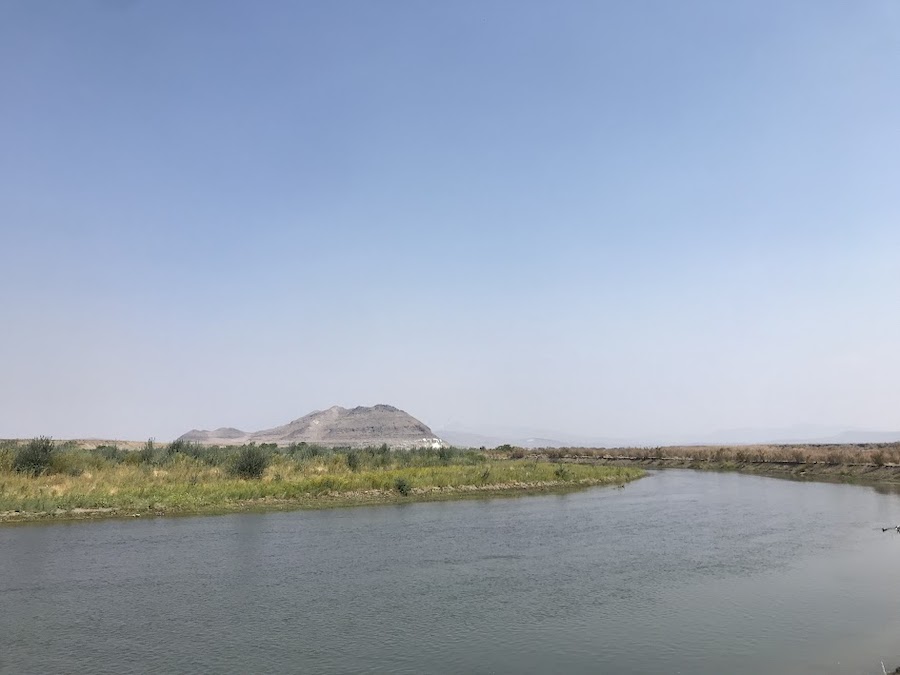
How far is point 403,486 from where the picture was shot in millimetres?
39125

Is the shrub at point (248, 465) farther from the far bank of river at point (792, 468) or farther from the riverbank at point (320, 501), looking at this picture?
the far bank of river at point (792, 468)

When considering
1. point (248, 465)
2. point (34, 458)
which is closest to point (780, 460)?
point (248, 465)

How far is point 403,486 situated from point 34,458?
72.0ft

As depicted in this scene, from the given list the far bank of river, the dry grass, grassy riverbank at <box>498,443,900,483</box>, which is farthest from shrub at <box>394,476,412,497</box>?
the dry grass

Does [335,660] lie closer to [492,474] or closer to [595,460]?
[492,474]

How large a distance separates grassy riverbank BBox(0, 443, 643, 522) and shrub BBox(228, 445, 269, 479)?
13 cm

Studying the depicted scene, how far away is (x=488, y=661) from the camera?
12008mm

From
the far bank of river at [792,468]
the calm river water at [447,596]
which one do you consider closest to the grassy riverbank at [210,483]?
the calm river water at [447,596]

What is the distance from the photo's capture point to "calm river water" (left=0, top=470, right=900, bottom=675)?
12.2 meters

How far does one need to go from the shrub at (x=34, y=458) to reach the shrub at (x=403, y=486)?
20.5 m

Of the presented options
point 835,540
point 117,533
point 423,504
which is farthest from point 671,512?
point 117,533

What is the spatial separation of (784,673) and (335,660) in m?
8.24

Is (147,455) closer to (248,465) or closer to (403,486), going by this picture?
(248,465)

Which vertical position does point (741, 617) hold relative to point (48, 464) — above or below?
below
